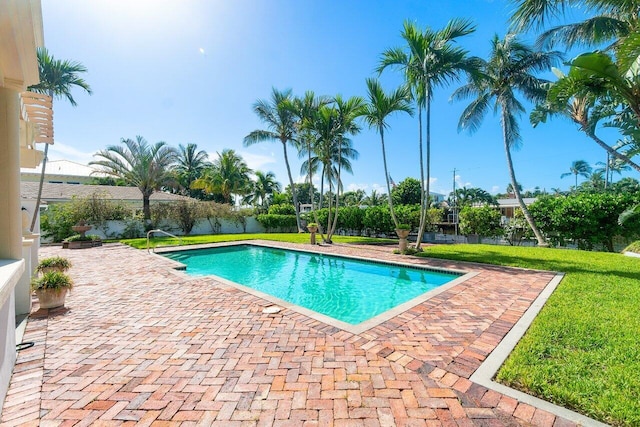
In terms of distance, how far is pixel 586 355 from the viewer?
118 inches

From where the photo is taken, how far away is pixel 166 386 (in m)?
2.62

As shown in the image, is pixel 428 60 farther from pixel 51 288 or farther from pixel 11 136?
pixel 51 288

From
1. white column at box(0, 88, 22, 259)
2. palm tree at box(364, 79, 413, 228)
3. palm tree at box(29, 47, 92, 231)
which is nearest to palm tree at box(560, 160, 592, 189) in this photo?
palm tree at box(364, 79, 413, 228)

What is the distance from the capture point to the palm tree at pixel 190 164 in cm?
3334

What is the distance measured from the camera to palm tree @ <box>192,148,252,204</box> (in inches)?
1097

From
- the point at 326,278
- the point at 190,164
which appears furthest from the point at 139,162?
the point at 326,278

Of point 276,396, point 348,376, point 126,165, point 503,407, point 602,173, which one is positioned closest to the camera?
point 503,407

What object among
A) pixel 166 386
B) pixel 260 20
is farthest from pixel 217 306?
pixel 260 20

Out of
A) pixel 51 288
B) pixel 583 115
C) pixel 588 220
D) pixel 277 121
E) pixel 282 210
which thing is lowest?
pixel 51 288

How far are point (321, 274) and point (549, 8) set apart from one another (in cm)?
1023

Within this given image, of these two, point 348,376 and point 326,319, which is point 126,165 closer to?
point 326,319

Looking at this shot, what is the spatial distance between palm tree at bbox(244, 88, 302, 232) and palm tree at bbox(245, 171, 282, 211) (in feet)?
54.5

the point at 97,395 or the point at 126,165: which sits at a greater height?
the point at 126,165

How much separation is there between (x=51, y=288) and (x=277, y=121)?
15074mm
